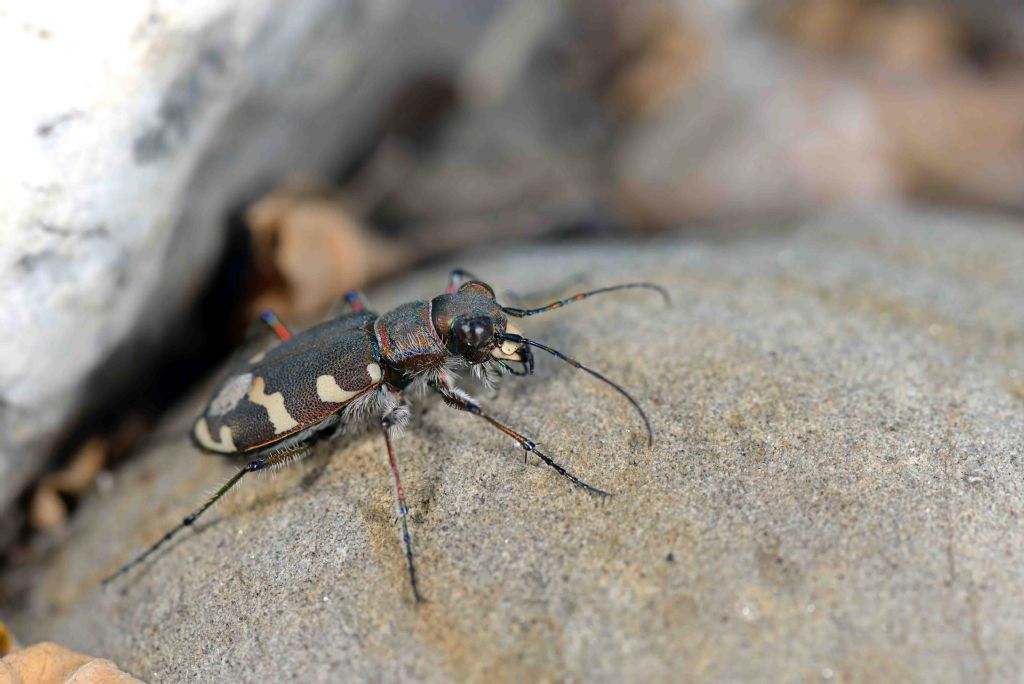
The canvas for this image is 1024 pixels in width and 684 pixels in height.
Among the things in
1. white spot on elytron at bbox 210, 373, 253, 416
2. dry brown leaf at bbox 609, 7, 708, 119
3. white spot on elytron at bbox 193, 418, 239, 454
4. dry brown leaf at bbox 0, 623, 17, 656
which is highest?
white spot on elytron at bbox 210, 373, 253, 416

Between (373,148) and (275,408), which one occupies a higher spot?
(275,408)

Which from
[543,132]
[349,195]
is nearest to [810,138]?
[543,132]

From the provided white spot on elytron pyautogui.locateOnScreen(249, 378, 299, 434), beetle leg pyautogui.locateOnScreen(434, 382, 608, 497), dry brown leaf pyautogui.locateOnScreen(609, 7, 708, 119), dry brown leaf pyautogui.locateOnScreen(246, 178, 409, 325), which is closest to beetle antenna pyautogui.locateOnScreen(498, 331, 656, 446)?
beetle leg pyautogui.locateOnScreen(434, 382, 608, 497)

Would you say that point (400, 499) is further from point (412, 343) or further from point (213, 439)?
point (213, 439)

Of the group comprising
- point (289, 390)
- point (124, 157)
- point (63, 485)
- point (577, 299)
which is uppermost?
point (124, 157)

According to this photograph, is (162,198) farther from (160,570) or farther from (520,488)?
(520,488)

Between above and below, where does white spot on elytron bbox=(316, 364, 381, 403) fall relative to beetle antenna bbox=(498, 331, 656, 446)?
above

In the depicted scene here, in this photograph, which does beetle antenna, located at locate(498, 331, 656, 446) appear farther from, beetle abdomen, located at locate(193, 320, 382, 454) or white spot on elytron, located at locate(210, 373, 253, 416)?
white spot on elytron, located at locate(210, 373, 253, 416)

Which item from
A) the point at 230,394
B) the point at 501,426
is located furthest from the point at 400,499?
the point at 230,394
